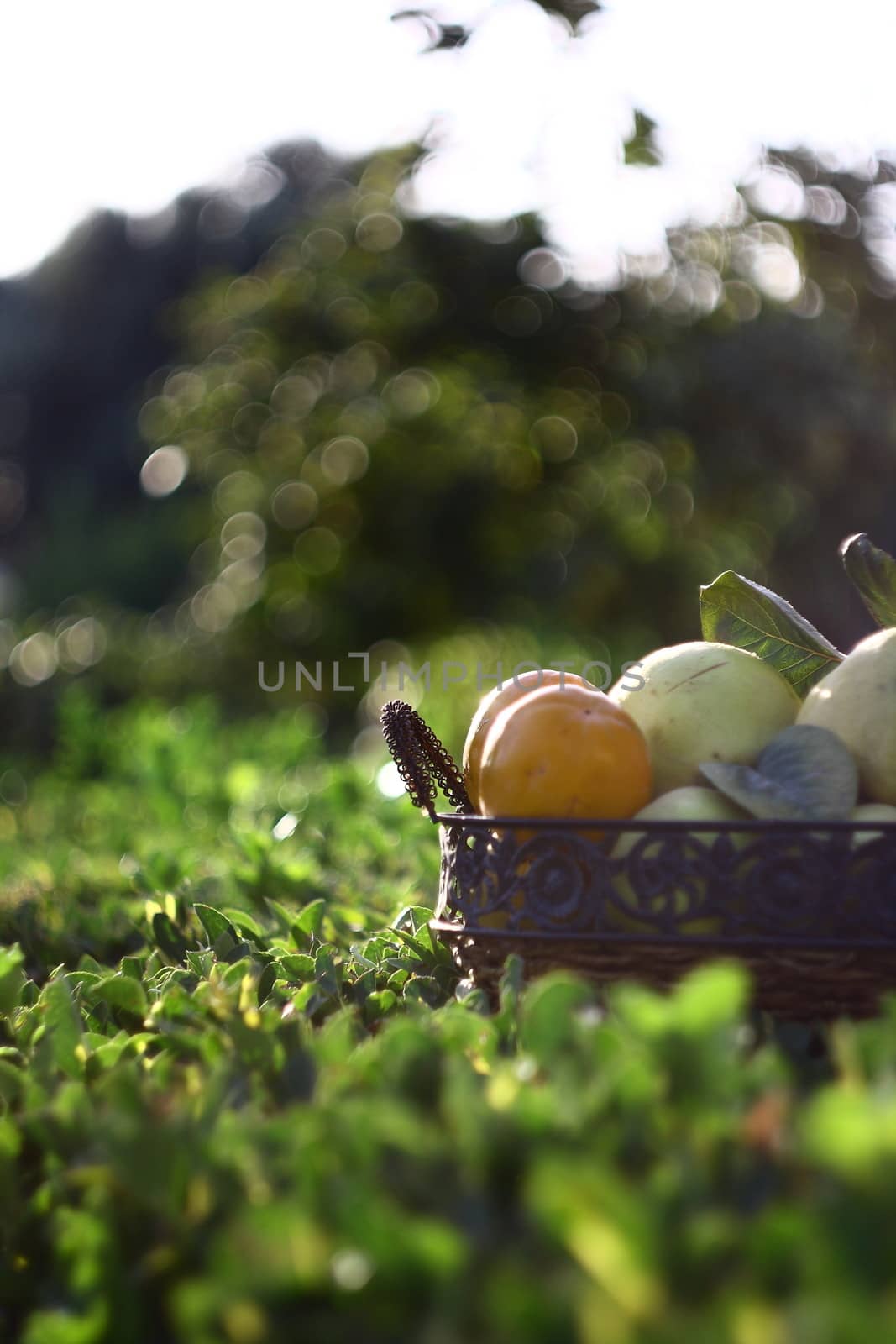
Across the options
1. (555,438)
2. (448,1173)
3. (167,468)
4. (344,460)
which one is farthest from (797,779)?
(167,468)

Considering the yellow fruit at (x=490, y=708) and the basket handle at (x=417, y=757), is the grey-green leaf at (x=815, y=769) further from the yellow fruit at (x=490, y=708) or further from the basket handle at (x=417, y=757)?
the basket handle at (x=417, y=757)

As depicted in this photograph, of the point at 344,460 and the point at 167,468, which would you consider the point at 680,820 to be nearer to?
the point at 344,460

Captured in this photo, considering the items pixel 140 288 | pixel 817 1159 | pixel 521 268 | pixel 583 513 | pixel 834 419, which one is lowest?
pixel 817 1159

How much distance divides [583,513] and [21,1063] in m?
10.9

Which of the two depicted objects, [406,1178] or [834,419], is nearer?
[406,1178]

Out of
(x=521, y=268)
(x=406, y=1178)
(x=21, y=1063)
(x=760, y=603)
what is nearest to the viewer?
(x=406, y=1178)

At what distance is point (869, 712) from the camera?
127 cm

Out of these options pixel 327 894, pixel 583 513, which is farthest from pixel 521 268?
pixel 327 894

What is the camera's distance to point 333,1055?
0.90 metres

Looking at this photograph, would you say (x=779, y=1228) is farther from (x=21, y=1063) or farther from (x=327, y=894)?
(x=327, y=894)

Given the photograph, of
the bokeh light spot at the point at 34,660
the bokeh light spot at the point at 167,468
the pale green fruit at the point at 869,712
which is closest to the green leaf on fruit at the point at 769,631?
the pale green fruit at the point at 869,712

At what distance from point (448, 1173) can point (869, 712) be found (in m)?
0.72

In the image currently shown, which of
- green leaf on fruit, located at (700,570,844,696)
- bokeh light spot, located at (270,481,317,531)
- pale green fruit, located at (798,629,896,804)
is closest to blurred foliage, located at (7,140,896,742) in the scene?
bokeh light spot, located at (270,481,317,531)

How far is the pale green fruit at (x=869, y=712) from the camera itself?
126 cm
